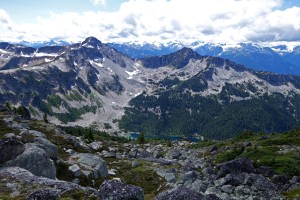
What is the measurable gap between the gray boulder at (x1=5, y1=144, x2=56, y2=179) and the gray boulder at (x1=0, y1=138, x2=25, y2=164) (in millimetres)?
710

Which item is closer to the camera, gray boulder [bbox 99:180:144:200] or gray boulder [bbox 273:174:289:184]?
gray boulder [bbox 99:180:144:200]

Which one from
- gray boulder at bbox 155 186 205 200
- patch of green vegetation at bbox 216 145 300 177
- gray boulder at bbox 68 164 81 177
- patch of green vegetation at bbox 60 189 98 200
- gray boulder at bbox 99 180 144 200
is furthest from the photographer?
patch of green vegetation at bbox 216 145 300 177

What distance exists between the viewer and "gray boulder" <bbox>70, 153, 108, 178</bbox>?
50.2m

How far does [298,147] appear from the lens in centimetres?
10525

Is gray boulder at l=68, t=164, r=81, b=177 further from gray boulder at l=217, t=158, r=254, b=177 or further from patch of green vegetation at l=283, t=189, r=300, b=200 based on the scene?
patch of green vegetation at l=283, t=189, r=300, b=200

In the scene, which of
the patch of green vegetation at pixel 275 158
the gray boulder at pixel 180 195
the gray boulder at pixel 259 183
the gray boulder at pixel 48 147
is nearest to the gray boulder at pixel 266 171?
the patch of green vegetation at pixel 275 158

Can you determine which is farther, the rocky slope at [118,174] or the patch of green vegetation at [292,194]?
the patch of green vegetation at [292,194]

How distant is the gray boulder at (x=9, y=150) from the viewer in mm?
36562

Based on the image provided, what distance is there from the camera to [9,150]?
3712 cm

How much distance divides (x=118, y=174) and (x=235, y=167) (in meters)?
27.4

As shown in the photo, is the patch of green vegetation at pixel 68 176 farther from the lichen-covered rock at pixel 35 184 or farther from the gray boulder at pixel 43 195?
the gray boulder at pixel 43 195

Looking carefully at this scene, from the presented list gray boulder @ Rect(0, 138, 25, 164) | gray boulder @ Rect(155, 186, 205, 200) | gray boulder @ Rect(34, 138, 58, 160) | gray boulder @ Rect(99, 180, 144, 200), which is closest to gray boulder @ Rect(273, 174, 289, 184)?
gray boulder @ Rect(34, 138, 58, 160)

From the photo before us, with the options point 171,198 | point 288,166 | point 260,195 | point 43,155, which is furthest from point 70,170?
point 288,166

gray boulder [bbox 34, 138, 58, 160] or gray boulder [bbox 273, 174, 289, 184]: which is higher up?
gray boulder [bbox 34, 138, 58, 160]
